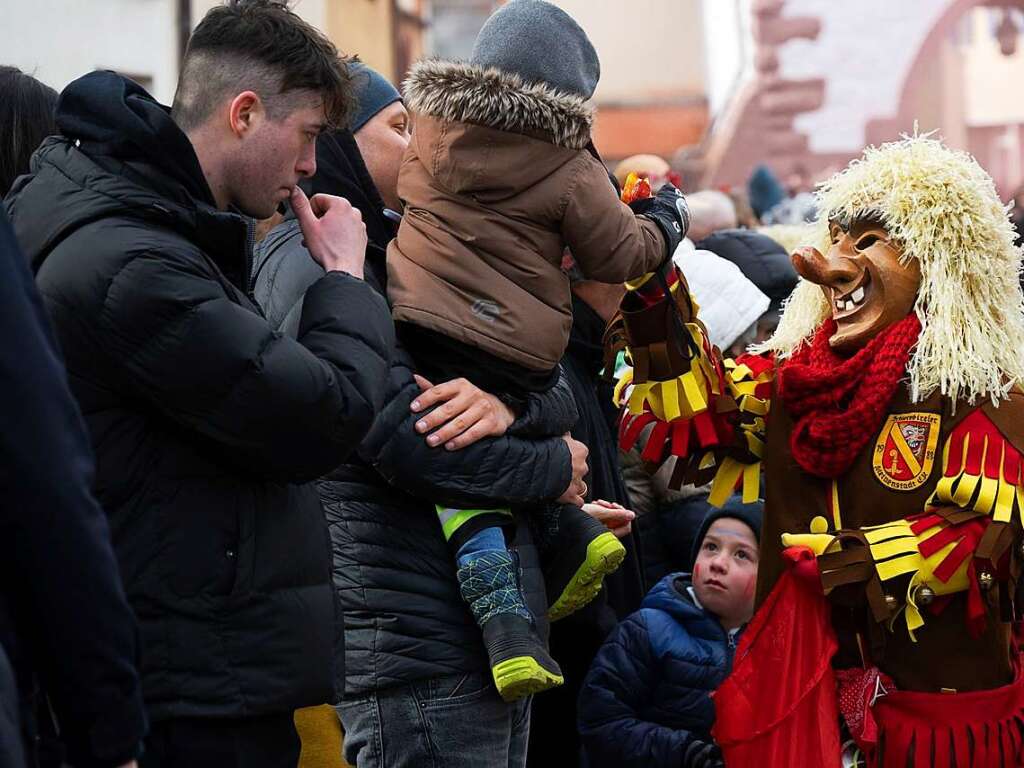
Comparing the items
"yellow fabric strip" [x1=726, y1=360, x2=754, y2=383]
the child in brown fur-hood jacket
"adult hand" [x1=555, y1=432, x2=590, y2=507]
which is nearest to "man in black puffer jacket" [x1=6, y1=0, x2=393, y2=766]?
the child in brown fur-hood jacket

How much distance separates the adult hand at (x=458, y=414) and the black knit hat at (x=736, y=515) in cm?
129

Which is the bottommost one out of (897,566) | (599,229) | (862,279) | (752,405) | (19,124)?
(897,566)

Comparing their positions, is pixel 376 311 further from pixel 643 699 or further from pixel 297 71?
pixel 643 699

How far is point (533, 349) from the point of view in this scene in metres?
3.19

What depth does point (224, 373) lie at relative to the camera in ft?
7.80

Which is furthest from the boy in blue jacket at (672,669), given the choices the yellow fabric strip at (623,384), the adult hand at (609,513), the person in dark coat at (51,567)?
the person in dark coat at (51,567)

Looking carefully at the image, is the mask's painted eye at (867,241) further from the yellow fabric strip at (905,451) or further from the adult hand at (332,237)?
the adult hand at (332,237)

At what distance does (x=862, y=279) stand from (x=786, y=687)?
0.92 meters

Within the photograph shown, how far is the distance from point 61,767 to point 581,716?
2.22 meters

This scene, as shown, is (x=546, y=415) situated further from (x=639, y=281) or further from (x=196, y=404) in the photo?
(x=196, y=404)

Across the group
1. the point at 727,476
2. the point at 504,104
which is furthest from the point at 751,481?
the point at 504,104

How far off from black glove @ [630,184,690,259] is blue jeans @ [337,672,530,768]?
1000 millimetres

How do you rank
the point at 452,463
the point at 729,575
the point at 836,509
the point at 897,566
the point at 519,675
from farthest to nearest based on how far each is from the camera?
the point at 729,575, the point at 836,509, the point at 897,566, the point at 452,463, the point at 519,675

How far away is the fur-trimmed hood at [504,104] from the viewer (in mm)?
→ 3133
